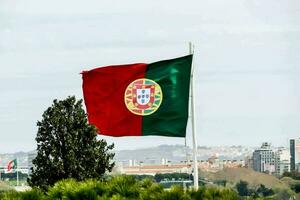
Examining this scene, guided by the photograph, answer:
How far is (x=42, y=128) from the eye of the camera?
111ft

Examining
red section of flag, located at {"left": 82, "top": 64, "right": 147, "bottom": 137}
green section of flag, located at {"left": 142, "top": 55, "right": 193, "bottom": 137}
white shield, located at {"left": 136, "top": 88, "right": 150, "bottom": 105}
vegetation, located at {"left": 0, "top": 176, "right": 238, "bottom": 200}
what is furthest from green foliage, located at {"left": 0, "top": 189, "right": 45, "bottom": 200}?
white shield, located at {"left": 136, "top": 88, "right": 150, "bottom": 105}

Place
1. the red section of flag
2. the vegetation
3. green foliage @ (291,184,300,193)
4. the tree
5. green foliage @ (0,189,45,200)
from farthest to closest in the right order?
green foliage @ (291,184,300,193) → the tree → the red section of flag → green foliage @ (0,189,45,200) → the vegetation

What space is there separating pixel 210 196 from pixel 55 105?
35.1 feet

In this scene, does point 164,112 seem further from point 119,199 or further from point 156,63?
point 119,199

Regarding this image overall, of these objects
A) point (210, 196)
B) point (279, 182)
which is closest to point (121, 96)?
point (210, 196)

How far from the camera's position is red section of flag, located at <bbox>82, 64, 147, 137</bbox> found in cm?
3011

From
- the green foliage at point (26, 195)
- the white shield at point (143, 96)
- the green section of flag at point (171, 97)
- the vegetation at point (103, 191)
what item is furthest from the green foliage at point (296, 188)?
the vegetation at point (103, 191)

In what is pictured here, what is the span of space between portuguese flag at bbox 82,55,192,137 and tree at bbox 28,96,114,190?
10.1 feet

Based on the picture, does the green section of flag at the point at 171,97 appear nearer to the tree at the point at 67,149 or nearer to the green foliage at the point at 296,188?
the tree at the point at 67,149

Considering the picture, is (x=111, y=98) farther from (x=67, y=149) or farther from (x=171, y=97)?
(x=67, y=149)

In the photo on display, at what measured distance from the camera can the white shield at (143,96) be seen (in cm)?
2995

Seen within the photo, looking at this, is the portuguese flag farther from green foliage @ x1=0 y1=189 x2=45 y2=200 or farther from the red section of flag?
green foliage @ x1=0 y1=189 x2=45 y2=200

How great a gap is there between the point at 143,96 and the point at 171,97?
0.80m

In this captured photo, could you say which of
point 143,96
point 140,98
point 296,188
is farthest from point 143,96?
point 296,188
